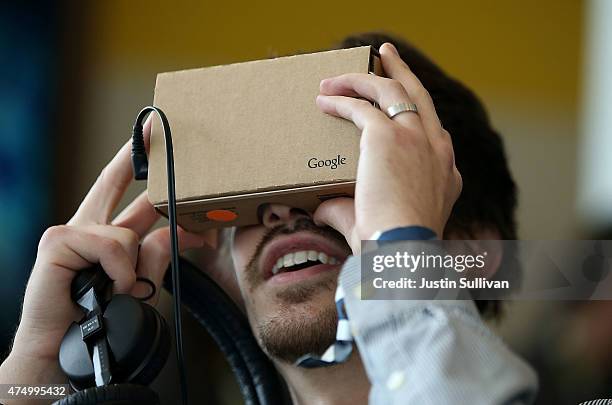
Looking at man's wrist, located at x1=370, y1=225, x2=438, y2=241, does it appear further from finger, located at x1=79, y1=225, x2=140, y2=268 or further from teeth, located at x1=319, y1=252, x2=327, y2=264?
finger, located at x1=79, y1=225, x2=140, y2=268

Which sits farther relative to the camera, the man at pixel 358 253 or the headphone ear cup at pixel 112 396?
the headphone ear cup at pixel 112 396

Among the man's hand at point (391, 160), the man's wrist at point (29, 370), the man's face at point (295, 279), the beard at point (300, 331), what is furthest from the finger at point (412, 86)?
the man's wrist at point (29, 370)

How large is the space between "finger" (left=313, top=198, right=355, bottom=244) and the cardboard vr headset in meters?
0.01

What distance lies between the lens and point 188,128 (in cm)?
112

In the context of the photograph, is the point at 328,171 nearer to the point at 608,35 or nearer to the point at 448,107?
the point at 448,107

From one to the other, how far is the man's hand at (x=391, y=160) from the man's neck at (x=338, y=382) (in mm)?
297

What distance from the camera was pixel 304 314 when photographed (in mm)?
1258

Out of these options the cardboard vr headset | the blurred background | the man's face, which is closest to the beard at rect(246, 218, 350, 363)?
the man's face

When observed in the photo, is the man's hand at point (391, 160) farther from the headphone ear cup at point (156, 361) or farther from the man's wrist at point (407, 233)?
the headphone ear cup at point (156, 361)

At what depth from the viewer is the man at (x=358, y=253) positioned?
33.5 inches

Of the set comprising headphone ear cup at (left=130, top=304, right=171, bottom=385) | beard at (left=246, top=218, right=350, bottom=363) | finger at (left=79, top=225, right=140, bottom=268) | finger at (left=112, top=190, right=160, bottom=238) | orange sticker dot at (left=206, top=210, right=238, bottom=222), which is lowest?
headphone ear cup at (left=130, top=304, right=171, bottom=385)

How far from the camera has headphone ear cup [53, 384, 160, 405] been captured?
3.41ft

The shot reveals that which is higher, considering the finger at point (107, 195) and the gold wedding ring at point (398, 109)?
the finger at point (107, 195)

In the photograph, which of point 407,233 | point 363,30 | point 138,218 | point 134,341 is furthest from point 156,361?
point 363,30
